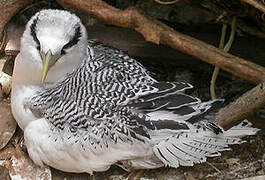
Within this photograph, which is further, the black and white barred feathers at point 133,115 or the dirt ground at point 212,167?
the dirt ground at point 212,167

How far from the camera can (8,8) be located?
2.62 metres

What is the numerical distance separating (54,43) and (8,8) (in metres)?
0.60

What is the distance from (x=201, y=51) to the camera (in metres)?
2.34

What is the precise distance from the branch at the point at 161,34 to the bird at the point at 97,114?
17cm

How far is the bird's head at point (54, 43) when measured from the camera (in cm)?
213

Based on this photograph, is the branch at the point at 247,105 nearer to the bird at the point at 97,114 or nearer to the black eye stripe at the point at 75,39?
the bird at the point at 97,114

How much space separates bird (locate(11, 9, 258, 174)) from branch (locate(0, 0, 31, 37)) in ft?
1.33

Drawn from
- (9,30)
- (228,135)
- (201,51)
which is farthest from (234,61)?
(9,30)

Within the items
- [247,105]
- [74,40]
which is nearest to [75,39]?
[74,40]

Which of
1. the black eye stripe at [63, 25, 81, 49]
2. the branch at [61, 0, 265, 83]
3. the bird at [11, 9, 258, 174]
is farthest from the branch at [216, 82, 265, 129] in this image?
the black eye stripe at [63, 25, 81, 49]

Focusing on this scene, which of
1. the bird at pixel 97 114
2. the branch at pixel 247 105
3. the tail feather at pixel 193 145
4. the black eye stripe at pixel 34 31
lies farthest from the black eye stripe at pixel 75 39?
the branch at pixel 247 105

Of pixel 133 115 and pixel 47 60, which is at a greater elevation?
pixel 47 60

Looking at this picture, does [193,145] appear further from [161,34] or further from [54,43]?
[54,43]

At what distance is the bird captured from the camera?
2.15 m
